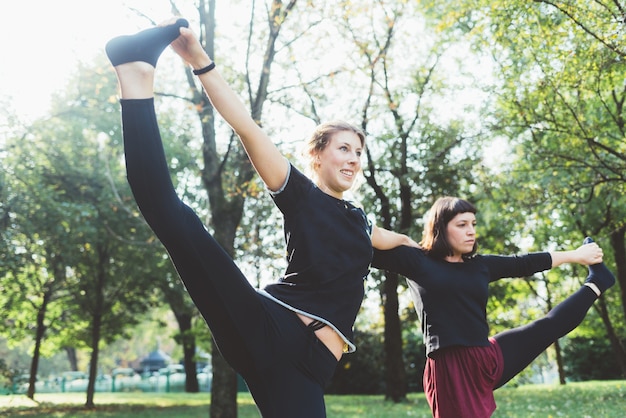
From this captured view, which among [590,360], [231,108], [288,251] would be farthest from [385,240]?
[590,360]

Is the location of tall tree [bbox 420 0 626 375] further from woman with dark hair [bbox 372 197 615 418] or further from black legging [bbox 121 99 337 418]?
black legging [bbox 121 99 337 418]

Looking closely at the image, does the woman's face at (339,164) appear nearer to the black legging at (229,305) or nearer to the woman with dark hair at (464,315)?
the black legging at (229,305)

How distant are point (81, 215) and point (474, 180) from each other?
10.5m

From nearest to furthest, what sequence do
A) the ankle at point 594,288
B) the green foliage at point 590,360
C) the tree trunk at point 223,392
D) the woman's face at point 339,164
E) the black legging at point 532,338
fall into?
the woman's face at point 339,164 → the black legging at point 532,338 → the ankle at point 594,288 → the tree trunk at point 223,392 → the green foliage at point 590,360

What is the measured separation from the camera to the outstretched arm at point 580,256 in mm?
4680

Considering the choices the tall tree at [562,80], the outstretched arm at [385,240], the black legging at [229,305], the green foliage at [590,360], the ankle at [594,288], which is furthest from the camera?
the green foliage at [590,360]

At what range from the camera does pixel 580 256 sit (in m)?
4.71

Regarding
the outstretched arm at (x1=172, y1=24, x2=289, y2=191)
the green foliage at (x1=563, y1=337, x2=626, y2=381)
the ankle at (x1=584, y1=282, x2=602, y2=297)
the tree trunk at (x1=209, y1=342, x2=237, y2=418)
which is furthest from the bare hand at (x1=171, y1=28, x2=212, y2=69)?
the green foliage at (x1=563, y1=337, x2=626, y2=381)

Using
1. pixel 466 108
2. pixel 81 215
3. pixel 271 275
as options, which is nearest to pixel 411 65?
pixel 466 108

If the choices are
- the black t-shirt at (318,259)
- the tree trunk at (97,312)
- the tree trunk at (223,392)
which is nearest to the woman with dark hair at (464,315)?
the black t-shirt at (318,259)

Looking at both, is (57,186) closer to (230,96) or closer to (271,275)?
(271,275)

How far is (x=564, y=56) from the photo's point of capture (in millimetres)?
8133

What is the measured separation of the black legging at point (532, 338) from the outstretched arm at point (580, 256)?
1.12ft

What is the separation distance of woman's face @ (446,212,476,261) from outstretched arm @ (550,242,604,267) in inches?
26.2
